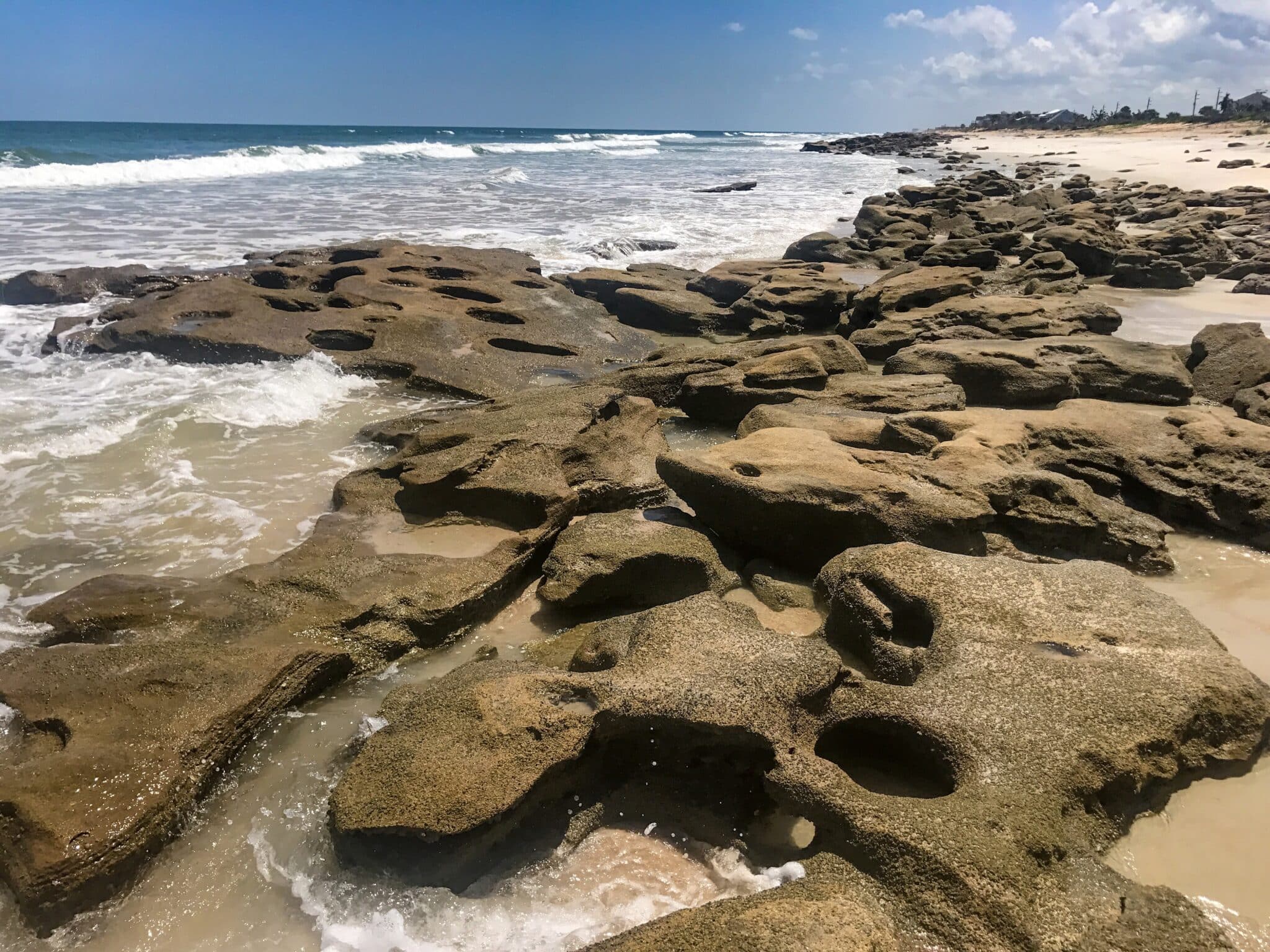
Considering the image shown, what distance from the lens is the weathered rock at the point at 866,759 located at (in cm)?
199

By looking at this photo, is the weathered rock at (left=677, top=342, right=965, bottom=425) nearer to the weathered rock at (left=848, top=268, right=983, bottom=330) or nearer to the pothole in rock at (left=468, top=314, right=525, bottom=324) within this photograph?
the weathered rock at (left=848, top=268, right=983, bottom=330)

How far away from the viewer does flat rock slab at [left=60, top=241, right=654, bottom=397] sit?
7.68m

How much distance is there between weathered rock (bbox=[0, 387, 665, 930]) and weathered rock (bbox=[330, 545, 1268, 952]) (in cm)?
57

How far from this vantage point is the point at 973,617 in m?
2.99

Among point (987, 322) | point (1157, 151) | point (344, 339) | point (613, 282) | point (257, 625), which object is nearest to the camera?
point (257, 625)

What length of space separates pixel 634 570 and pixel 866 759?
1.48 metres

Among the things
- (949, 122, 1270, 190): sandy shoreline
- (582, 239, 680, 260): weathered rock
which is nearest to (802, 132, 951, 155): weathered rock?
(949, 122, 1270, 190): sandy shoreline

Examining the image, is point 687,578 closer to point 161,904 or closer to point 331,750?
point 331,750

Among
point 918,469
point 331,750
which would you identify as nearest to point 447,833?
point 331,750

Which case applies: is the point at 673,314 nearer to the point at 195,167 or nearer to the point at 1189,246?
the point at 1189,246

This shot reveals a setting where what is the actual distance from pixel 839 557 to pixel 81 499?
4.50 meters

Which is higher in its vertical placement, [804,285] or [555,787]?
[804,285]

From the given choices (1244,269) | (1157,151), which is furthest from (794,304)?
(1157,151)

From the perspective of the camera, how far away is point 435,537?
4312 mm
